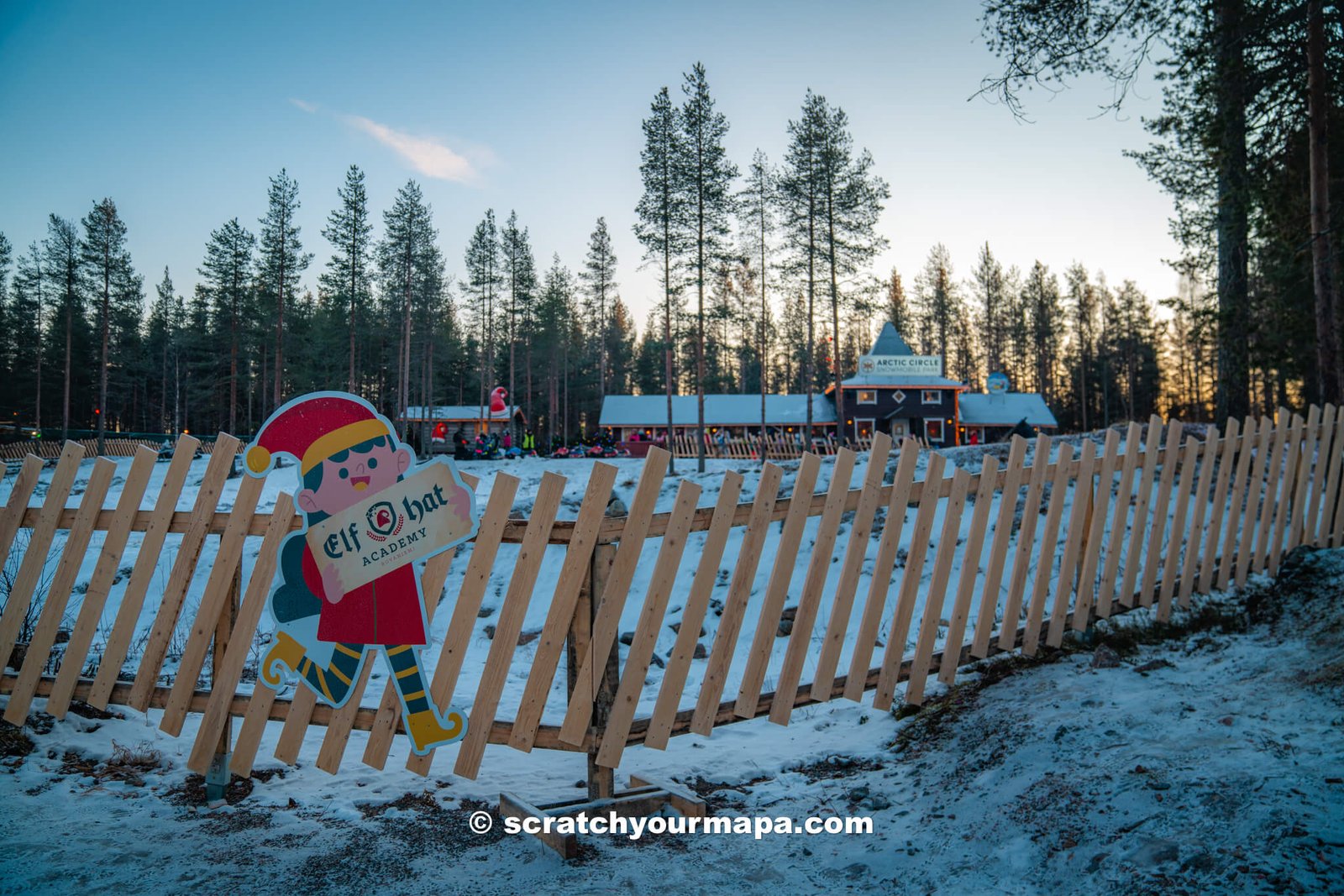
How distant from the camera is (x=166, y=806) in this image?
354 centimetres

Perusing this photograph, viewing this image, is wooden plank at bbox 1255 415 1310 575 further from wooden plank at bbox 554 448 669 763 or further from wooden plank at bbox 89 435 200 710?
wooden plank at bbox 89 435 200 710

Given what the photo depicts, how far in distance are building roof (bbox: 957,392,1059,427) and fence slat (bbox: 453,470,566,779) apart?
140 ft

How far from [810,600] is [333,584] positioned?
7.80 feet

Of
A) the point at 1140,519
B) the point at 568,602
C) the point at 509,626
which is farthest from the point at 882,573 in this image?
the point at 1140,519

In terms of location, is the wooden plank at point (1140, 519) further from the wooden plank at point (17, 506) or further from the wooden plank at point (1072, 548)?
the wooden plank at point (17, 506)

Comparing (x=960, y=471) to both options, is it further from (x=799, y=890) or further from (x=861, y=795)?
(x=799, y=890)

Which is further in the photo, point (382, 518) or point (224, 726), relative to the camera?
point (224, 726)

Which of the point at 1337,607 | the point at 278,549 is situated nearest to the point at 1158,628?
the point at 1337,607

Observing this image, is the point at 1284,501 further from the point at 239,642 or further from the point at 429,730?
the point at 239,642

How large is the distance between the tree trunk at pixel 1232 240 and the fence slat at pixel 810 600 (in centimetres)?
858

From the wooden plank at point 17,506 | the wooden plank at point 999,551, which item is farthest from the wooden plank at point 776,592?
the wooden plank at point 17,506

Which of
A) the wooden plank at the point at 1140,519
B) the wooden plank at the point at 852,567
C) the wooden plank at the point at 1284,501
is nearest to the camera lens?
the wooden plank at the point at 852,567

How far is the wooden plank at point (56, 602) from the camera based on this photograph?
11.8 feet

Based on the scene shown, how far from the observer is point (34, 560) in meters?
3.68
